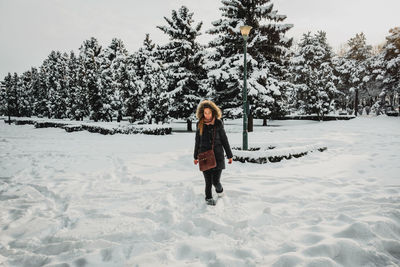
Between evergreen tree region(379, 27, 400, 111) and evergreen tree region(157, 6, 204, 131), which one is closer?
evergreen tree region(157, 6, 204, 131)

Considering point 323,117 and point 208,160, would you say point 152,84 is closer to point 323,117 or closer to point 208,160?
point 208,160

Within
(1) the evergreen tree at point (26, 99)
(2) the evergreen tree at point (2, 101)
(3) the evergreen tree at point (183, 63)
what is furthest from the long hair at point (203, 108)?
Result: (2) the evergreen tree at point (2, 101)

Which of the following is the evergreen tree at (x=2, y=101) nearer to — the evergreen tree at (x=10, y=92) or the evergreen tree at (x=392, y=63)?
the evergreen tree at (x=10, y=92)

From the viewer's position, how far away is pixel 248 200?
15.8 ft

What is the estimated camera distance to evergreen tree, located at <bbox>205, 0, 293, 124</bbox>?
17.6 m

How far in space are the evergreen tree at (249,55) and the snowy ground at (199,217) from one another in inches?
447

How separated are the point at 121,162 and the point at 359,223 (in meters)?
7.33

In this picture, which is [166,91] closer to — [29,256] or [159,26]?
[159,26]

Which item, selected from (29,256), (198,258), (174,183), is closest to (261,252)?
(198,258)

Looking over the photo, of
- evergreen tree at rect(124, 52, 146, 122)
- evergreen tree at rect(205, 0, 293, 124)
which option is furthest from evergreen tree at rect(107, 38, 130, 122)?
evergreen tree at rect(205, 0, 293, 124)

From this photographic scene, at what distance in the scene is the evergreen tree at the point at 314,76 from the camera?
33.4 metres

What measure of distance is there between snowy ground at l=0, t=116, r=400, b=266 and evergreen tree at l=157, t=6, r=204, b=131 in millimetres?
15365

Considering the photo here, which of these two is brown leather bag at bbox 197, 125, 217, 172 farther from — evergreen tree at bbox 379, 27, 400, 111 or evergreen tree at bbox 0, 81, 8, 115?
evergreen tree at bbox 0, 81, 8, 115

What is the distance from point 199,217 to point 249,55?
15.5 metres
